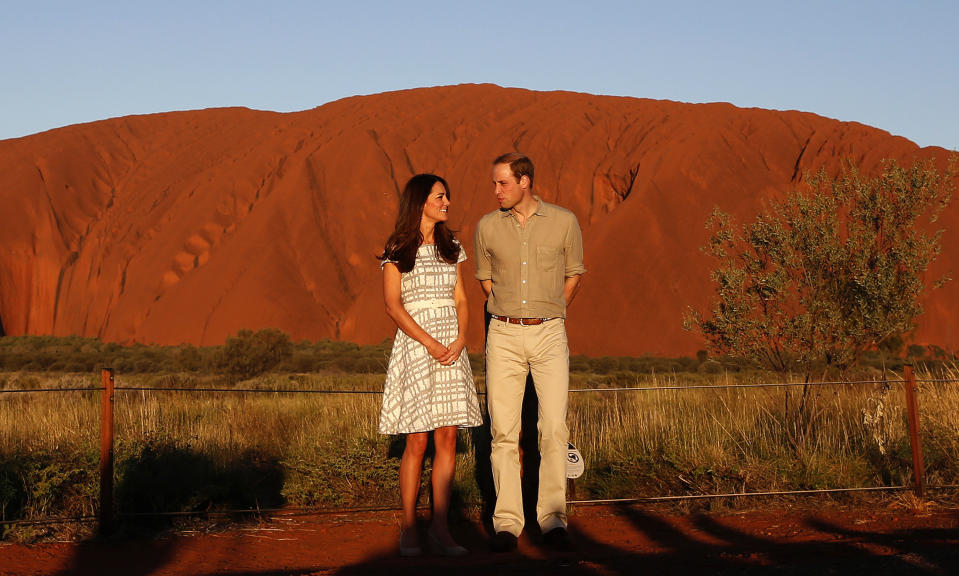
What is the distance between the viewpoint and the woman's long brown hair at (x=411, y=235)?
474 cm

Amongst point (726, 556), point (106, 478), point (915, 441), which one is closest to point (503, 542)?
point (726, 556)

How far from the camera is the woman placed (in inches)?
187

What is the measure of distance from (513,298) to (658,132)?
121ft

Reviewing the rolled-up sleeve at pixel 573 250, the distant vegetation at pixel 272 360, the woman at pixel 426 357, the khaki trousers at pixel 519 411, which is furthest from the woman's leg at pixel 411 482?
the distant vegetation at pixel 272 360

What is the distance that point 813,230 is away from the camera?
10609 mm

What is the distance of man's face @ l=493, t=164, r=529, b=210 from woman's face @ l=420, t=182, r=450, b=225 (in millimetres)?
295

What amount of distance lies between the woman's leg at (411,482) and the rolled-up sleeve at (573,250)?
1.22 metres

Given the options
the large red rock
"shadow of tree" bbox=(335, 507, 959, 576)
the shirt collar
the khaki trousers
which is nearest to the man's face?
the shirt collar

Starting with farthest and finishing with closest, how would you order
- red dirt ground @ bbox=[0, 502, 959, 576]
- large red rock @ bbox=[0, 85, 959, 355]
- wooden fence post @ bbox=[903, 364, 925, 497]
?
large red rock @ bbox=[0, 85, 959, 355]
wooden fence post @ bbox=[903, 364, 925, 497]
red dirt ground @ bbox=[0, 502, 959, 576]

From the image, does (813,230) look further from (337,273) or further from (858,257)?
(337,273)

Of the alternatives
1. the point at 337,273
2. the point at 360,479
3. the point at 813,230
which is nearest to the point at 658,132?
the point at 337,273

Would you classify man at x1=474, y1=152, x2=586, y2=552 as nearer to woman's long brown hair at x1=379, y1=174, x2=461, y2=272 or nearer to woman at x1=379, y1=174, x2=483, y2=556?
woman at x1=379, y1=174, x2=483, y2=556

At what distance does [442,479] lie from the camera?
4.80 meters

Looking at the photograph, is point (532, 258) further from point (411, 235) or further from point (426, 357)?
point (426, 357)
